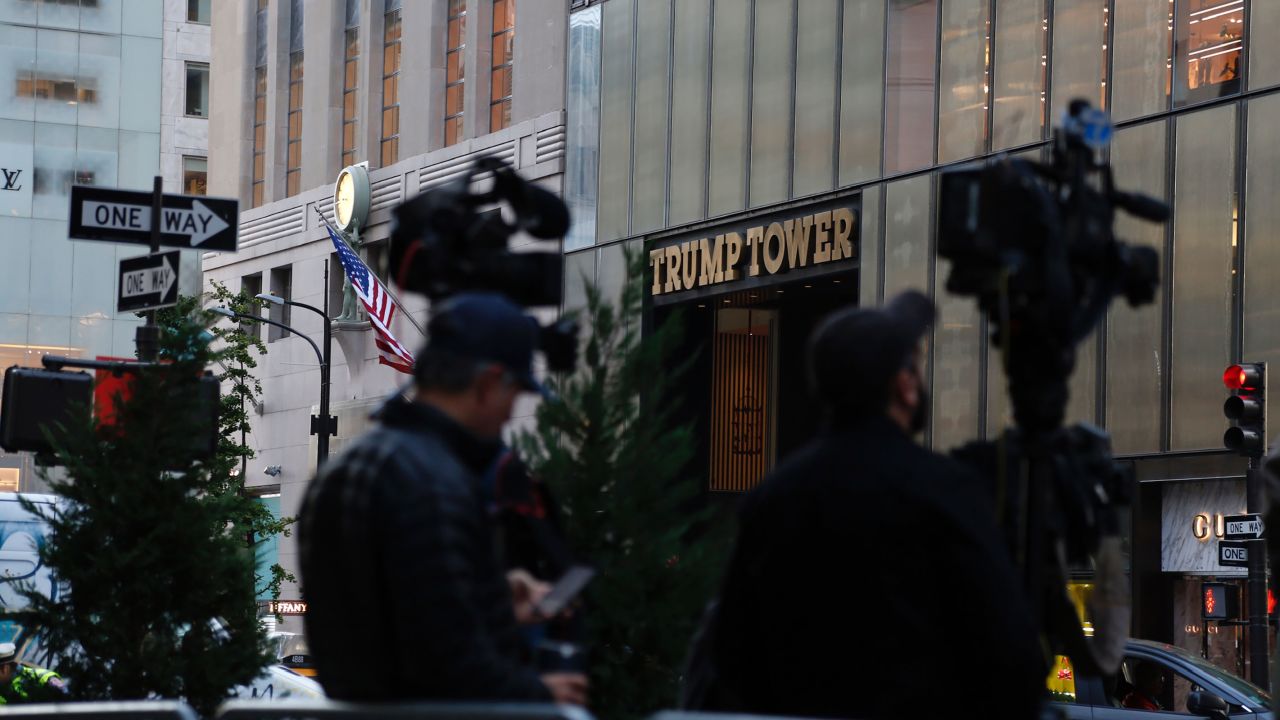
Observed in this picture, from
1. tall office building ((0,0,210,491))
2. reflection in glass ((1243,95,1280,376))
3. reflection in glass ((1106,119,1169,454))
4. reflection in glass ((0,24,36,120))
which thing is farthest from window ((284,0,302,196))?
reflection in glass ((1243,95,1280,376))

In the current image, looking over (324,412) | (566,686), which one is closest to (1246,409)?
(566,686)

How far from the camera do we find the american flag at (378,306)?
3781 cm

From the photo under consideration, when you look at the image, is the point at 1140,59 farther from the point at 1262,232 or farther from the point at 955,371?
the point at 955,371

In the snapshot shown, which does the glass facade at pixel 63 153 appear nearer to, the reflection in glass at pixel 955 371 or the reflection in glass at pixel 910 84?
the reflection in glass at pixel 910 84

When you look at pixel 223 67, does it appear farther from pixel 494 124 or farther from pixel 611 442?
pixel 611 442

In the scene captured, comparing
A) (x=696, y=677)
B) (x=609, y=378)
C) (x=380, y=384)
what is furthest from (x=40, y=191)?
(x=696, y=677)

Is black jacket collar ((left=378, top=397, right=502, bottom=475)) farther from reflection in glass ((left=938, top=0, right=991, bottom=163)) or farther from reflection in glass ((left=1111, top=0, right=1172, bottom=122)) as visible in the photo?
reflection in glass ((left=938, top=0, right=991, bottom=163))

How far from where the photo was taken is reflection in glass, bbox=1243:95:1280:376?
24719 millimetres

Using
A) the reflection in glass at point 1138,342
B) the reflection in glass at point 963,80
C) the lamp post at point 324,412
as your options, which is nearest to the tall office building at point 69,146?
the lamp post at point 324,412

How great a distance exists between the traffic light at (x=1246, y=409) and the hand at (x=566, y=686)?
16287 millimetres

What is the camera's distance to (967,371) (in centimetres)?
2948

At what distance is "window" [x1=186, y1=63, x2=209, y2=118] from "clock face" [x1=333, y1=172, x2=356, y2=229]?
19.9m

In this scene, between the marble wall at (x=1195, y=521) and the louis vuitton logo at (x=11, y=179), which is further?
the louis vuitton logo at (x=11, y=179)

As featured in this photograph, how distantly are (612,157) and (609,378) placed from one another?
29419 mm
